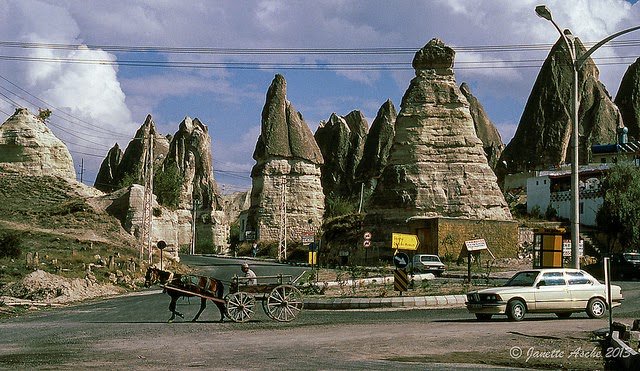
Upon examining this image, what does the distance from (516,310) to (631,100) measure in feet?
276

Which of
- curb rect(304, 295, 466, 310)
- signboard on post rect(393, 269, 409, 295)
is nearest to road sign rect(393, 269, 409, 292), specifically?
signboard on post rect(393, 269, 409, 295)

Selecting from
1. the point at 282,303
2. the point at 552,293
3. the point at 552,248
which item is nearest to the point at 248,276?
the point at 282,303

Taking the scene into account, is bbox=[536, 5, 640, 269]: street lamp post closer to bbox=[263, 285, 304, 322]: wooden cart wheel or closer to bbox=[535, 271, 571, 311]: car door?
bbox=[535, 271, 571, 311]: car door

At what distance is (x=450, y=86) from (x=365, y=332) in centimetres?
4359

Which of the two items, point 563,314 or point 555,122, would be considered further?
point 555,122

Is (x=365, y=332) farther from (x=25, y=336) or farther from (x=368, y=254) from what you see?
(x=368, y=254)

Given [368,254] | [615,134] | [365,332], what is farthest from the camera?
[615,134]

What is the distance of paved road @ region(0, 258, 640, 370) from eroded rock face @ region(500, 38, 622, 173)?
229 ft

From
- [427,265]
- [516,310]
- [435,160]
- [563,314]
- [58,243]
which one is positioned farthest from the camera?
[435,160]

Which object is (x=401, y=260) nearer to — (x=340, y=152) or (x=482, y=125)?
(x=340, y=152)

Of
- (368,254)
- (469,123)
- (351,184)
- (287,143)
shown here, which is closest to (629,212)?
(469,123)

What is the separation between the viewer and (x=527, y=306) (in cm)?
1927

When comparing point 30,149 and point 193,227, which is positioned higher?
point 30,149

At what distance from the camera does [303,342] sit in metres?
14.7
